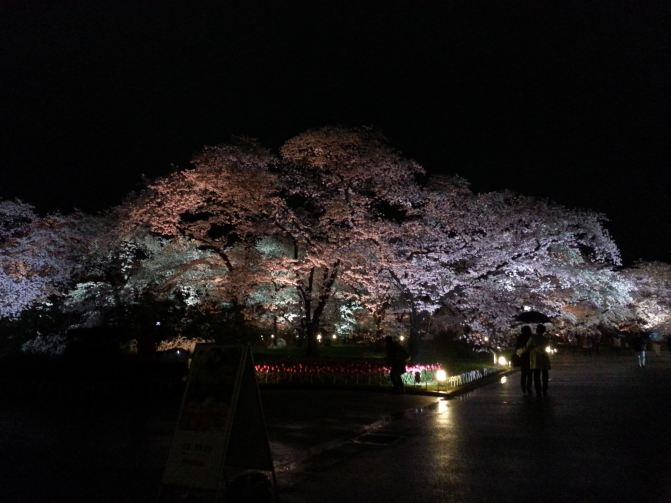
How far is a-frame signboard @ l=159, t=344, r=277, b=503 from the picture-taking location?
637cm

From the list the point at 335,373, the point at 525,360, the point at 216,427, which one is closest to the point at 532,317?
the point at 525,360

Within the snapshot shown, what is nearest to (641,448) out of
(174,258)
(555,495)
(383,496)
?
(555,495)

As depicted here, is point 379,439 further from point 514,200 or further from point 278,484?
point 514,200

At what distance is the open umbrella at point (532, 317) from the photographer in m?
23.8

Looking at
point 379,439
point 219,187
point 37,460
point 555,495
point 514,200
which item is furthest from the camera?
point 514,200

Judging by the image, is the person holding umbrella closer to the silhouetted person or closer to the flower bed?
the flower bed

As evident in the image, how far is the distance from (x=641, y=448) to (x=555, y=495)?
10.8ft

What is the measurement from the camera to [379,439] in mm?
10500

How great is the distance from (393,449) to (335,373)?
31.9 ft

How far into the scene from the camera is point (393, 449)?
9.55m

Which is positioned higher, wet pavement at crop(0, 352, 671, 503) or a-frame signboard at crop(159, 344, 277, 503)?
a-frame signboard at crop(159, 344, 277, 503)

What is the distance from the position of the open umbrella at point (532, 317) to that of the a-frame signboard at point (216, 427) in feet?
60.6

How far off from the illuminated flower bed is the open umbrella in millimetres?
5660

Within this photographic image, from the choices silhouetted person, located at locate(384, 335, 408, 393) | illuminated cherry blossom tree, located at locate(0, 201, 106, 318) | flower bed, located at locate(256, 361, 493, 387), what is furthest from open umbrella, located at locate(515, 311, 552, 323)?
illuminated cherry blossom tree, located at locate(0, 201, 106, 318)
